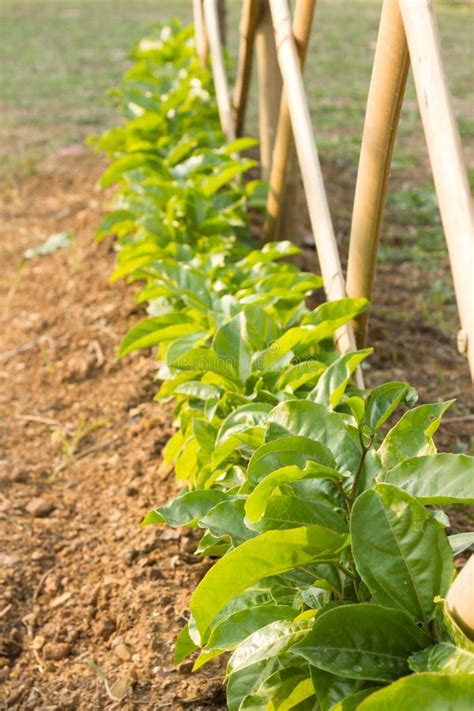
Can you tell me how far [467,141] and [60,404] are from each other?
13.6ft

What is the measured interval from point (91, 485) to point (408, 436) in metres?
1.35

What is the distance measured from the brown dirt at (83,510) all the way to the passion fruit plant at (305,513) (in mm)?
200

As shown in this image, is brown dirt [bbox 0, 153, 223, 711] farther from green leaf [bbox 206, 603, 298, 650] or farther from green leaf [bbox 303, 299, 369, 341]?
green leaf [bbox 303, 299, 369, 341]

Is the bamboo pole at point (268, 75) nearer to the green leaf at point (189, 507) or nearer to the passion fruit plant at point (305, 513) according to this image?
the passion fruit plant at point (305, 513)

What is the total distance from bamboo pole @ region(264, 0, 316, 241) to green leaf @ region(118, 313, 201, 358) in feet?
3.09

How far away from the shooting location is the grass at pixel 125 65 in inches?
215

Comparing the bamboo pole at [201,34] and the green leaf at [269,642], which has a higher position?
the bamboo pole at [201,34]

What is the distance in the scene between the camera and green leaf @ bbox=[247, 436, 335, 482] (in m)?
1.70

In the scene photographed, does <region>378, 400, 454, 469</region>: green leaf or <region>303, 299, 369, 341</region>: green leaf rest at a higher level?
<region>303, 299, 369, 341</region>: green leaf

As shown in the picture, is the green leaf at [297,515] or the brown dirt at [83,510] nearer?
the green leaf at [297,515]

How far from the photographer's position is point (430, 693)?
1.25m

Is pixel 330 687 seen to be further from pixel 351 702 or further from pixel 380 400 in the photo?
pixel 380 400

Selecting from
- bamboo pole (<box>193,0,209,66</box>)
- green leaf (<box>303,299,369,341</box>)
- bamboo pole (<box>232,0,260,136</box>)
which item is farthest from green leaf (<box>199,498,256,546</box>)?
bamboo pole (<box>193,0,209,66</box>)

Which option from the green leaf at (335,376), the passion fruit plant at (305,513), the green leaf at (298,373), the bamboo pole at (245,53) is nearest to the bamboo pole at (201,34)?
the bamboo pole at (245,53)
